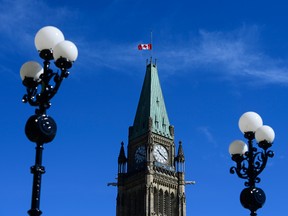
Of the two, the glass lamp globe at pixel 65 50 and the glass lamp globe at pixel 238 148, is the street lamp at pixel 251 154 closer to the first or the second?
the glass lamp globe at pixel 238 148

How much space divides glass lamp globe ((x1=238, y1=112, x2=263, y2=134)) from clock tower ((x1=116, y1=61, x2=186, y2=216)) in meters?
75.7

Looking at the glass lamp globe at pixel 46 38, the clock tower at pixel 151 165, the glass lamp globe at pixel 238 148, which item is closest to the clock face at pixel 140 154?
the clock tower at pixel 151 165

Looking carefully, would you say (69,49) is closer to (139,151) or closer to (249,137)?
(249,137)

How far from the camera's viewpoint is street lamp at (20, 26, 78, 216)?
600 inches

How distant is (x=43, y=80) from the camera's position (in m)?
15.8

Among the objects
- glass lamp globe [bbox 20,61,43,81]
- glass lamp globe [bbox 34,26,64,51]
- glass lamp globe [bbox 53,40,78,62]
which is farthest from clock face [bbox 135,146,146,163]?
glass lamp globe [bbox 53,40,78,62]

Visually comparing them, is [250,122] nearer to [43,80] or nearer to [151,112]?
[43,80]

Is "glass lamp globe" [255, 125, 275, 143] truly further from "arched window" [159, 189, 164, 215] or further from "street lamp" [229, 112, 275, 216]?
"arched window" [159, 189, 164, 215]

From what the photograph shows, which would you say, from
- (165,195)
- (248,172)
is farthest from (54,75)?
(165,195)

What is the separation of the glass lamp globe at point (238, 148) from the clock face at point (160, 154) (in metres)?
80.3

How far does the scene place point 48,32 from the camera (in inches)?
637

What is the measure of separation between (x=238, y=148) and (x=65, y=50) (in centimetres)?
658

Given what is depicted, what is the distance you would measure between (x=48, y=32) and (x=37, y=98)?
156cm

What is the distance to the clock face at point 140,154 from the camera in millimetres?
101119
